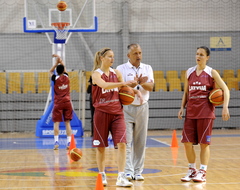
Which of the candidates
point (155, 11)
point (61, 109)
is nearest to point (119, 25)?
point (155, 11)

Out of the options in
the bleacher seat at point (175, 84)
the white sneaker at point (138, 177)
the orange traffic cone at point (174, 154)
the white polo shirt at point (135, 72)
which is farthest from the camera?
the bleacher seat at point (175, 84)

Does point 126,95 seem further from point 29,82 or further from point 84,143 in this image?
point 29,82

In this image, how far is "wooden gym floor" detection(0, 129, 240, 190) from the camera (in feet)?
19.7

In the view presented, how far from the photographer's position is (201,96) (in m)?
6.36

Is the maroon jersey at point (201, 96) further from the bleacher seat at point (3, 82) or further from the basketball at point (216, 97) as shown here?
the bleacher seat at point (3, 82)

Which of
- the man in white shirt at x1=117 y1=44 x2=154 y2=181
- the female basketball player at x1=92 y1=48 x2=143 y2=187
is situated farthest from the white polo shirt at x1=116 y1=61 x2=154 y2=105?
the female basketball player at x1=92 y1=48 x2=143 y2=187

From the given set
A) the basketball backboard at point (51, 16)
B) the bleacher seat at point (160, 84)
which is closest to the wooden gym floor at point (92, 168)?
the basketball backboard at point (51, 16)

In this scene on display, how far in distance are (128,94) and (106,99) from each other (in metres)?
0.30

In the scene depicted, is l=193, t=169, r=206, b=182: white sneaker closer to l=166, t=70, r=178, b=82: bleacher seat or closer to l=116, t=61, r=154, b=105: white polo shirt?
l=116, t=61, r=154, b=105: white polo shirt

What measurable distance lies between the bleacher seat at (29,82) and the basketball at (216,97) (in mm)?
11219

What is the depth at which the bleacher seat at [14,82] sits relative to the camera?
1641 centimetres

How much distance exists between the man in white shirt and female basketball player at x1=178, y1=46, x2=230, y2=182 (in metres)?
0.61

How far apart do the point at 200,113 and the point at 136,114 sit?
91cm

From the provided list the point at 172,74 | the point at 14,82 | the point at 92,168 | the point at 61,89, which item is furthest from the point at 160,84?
the point at 92,168
